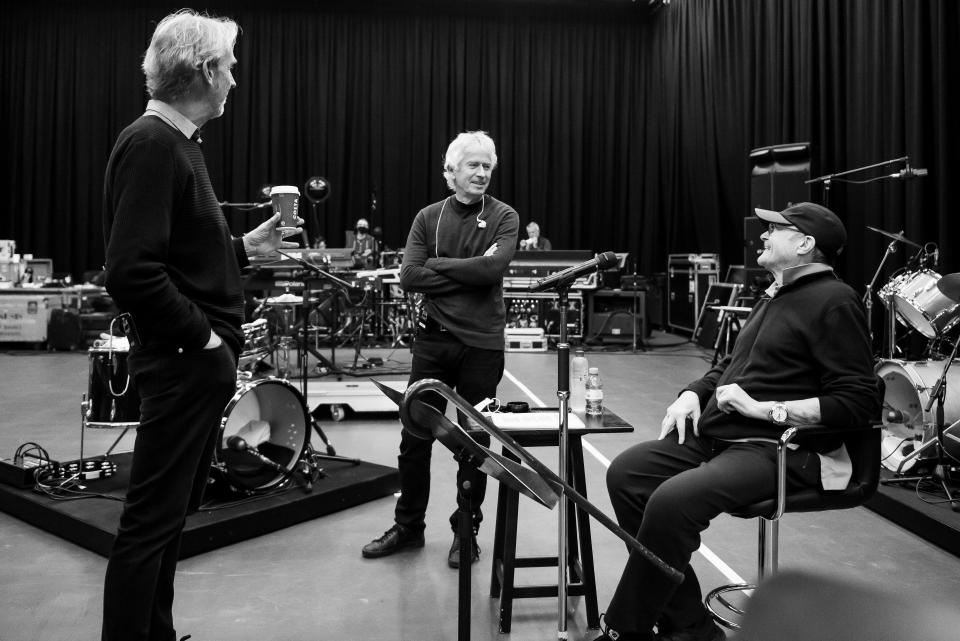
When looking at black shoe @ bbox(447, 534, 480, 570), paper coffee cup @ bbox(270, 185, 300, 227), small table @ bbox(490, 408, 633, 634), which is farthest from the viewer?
black shoe @ bbox(447, 534, 480, 570)

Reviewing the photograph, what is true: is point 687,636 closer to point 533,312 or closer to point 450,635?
point 450,635

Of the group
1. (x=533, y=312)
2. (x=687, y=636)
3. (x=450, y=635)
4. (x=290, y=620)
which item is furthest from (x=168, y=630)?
(x=533, y=312)

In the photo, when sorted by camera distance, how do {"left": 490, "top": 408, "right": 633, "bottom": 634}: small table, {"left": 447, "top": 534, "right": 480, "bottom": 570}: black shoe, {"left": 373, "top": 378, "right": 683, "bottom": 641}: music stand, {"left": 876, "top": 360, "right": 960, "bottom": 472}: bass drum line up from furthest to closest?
{"left": 876, "top": 360, "right": 960, "bottom": 472}: bass drum
{"left": 447, "top": 534, "right": 480, "bottom": 570}: black shoe
{"left": 490, "top": 408, "right": 633, "bottom": 634}: small table
{"left": 373, "top": 378, "right": 683, "bottom": 641}: music stand

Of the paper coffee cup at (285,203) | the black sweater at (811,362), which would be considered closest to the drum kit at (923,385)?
the black sweater at (811,362)

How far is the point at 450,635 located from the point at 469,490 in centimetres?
87

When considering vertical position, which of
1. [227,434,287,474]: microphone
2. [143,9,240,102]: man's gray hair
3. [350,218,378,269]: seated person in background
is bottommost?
[227,434,287,474]: microphone

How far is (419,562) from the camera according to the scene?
3.25m

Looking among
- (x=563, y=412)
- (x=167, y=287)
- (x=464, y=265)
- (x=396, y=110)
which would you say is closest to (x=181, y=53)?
(x=167, y=287)

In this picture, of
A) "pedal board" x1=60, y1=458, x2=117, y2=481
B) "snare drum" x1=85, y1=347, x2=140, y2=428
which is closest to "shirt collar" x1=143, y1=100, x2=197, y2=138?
"snare drum" x1=85, y1=347, x2=140, y2=428

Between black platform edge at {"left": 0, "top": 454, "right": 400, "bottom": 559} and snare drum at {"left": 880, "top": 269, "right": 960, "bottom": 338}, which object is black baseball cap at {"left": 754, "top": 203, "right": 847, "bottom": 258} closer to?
snare drum at {"left": 880, "top": 269, "right": 960, "bottom": 338}

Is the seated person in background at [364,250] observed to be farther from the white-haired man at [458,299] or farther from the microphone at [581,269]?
the microphone at [581,269]

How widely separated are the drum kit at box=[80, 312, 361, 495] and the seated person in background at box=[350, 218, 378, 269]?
532cm

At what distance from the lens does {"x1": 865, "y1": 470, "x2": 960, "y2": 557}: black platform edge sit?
3463 millimetres

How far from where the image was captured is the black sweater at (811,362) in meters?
2.49
